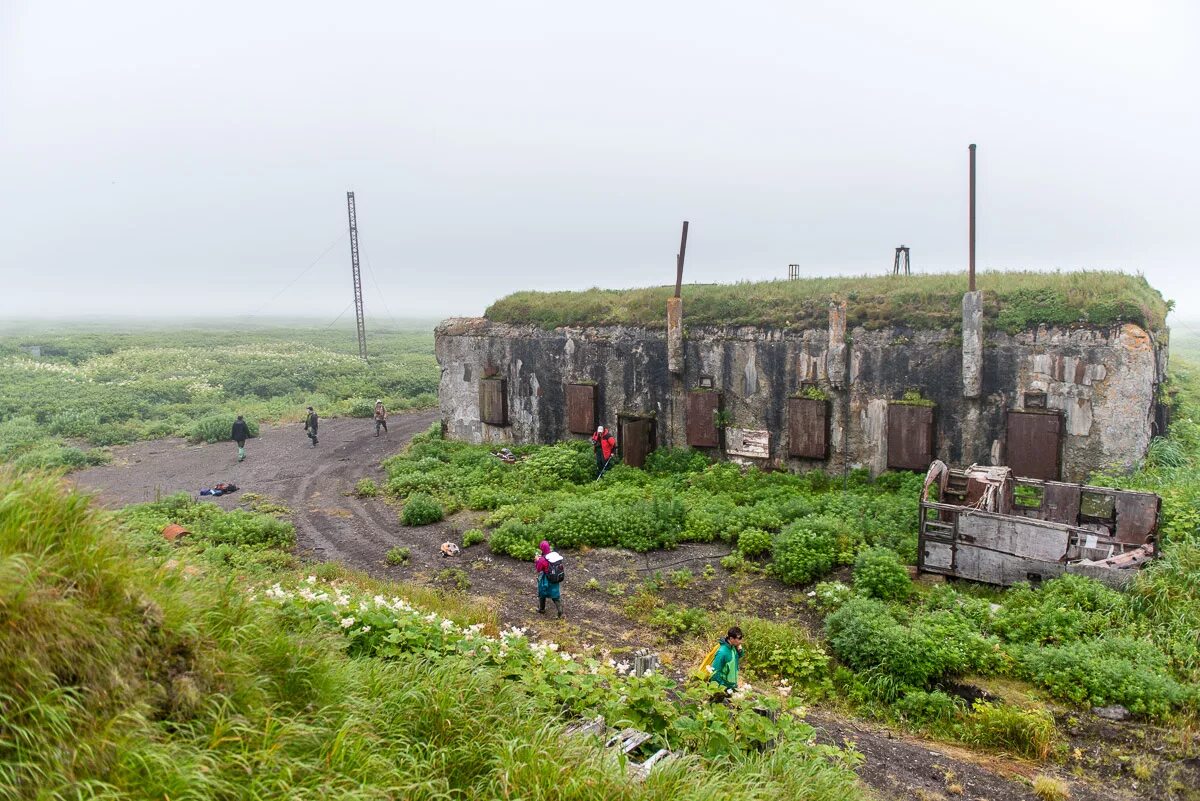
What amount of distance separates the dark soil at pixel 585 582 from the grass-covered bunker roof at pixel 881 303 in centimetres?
659

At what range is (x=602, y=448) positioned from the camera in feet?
62.3

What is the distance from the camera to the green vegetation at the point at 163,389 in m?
27.8

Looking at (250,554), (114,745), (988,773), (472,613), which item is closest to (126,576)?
(114,745)

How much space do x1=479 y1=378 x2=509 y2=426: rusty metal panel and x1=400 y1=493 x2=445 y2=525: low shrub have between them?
545cm

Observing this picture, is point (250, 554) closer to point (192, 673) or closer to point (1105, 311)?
point (192, 673)

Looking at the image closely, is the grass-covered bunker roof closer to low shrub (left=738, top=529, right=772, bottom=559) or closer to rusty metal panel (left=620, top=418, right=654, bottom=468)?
rusty metal panel (left=620, top=418, right=654, bottom=468)

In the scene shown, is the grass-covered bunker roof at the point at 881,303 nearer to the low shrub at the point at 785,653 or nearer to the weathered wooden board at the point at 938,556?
the weathered wooden board at the point at 938,556

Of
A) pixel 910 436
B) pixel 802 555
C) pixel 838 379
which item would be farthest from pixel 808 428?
pixel 802 555

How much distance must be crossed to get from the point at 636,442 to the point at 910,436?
6.65m

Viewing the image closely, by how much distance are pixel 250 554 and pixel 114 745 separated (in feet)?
35.4

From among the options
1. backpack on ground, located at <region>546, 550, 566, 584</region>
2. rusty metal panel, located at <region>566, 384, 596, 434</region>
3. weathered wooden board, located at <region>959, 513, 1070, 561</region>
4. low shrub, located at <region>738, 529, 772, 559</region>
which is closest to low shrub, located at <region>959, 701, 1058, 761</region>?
weathered wooden board, located at <region>959, 513, 1070, 561</region>

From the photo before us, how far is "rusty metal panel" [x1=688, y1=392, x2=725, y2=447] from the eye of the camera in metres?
18.4

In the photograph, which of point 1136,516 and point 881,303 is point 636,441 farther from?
point 1136,516

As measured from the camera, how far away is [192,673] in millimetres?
4711
